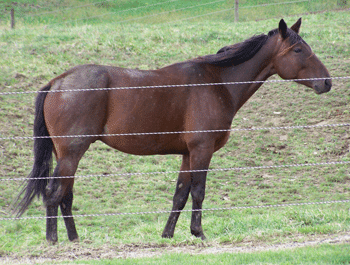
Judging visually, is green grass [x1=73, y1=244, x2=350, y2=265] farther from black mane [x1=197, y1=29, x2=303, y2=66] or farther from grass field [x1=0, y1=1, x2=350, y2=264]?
black mane [x1=197, y1=29, x2=303, y2=66]

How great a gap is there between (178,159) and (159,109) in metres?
3.41

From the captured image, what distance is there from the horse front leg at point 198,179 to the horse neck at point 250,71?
2.32 ft

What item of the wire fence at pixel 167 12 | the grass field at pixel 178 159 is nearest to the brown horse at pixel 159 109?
the grass field at pixel 178 159

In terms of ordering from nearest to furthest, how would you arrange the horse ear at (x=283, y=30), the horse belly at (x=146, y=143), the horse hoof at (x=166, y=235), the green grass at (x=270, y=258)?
the green grass at (x=270, y=258), the horse belly at (x=146, y=143), the horse ear at (x=283, y=30), the horse hoof at (x=166, y=235)

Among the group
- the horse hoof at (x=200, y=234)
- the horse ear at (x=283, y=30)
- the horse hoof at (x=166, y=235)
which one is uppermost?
the horse ear at (x=283, y=30)

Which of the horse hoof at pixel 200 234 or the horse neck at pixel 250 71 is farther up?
the horse neck at pixel 250 71

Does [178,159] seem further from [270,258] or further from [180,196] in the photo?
[270,258]

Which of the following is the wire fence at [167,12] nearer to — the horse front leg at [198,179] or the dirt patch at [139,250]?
the horse front leg at [198,179]

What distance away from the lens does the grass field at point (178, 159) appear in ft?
18.8

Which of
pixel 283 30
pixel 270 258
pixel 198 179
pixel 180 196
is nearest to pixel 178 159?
pixel 180 196

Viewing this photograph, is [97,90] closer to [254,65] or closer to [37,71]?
[254,65]

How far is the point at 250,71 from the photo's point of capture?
225 inches

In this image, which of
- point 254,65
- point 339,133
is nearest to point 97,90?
point 254,65

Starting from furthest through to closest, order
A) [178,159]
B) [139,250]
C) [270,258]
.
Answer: [178,159] → [139,250] → [270,258]
